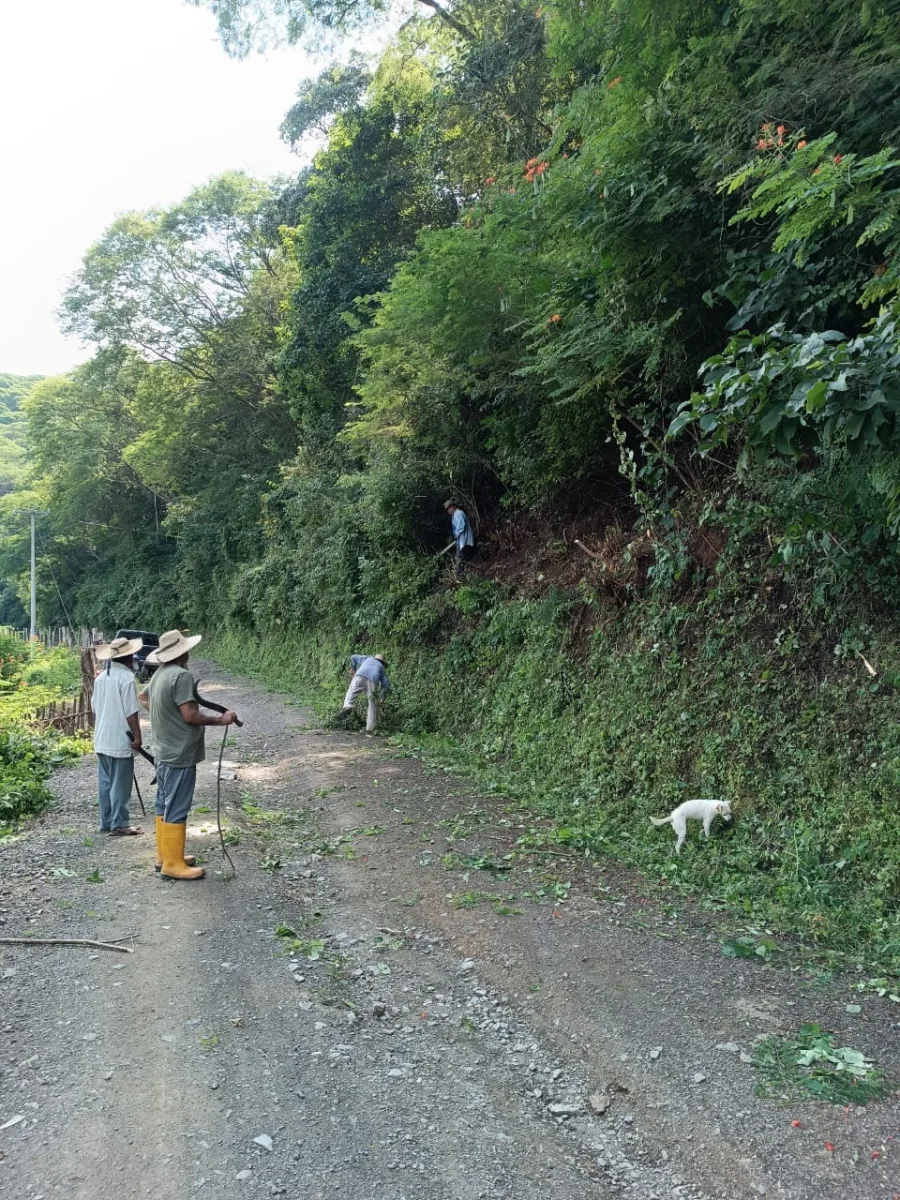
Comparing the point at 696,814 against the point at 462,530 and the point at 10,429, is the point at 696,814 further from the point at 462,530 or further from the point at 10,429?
the point at 10,429

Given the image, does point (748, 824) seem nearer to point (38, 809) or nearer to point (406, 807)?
point (406, 807)

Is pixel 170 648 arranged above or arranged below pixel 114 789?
above

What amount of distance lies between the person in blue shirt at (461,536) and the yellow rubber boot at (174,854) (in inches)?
321

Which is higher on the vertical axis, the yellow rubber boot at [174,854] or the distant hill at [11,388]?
the distant hill at [11,388]

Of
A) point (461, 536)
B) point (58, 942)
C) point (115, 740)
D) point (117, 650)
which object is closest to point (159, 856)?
point (58, 942)

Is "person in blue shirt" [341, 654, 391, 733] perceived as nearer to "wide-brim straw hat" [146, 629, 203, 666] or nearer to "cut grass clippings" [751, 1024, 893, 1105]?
"wide-brim straw hat" [146, 629, 203, 666]

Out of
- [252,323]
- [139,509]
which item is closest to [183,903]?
[252,323]

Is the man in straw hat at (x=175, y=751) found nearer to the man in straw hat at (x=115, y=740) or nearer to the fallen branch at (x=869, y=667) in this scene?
the man in straw hat at (x=115, y=740)

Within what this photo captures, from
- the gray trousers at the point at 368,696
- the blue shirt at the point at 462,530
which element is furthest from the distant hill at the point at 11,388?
the gray trousers at the point at 368,696

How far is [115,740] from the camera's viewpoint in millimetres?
7289

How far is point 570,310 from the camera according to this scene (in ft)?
27.9

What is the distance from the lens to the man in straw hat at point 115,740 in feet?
23.9

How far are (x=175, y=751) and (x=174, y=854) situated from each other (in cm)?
80

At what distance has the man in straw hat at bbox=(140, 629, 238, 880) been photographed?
6152 millimetres
